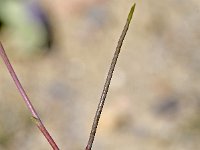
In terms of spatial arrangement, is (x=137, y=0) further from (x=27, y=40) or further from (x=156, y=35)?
(x=27, y=40)

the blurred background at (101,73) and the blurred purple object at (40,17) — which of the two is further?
the blurred purple object at (40,17)

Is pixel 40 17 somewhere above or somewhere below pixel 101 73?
above

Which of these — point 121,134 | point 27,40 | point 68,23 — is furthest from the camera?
point 68,23

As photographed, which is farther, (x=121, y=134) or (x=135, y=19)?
(x=135, y=19)

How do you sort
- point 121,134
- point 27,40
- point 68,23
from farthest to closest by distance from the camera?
point 68,23 → point 27,40 → point 121,134

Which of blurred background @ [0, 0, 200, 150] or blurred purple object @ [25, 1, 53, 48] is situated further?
blurred purple object @ [25, 1, 53, 48]

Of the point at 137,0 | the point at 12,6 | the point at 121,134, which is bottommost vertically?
the point at 121,134

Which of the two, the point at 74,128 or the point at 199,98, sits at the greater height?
the point at 199,98

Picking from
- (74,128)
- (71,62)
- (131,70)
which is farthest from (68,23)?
(74,128)
